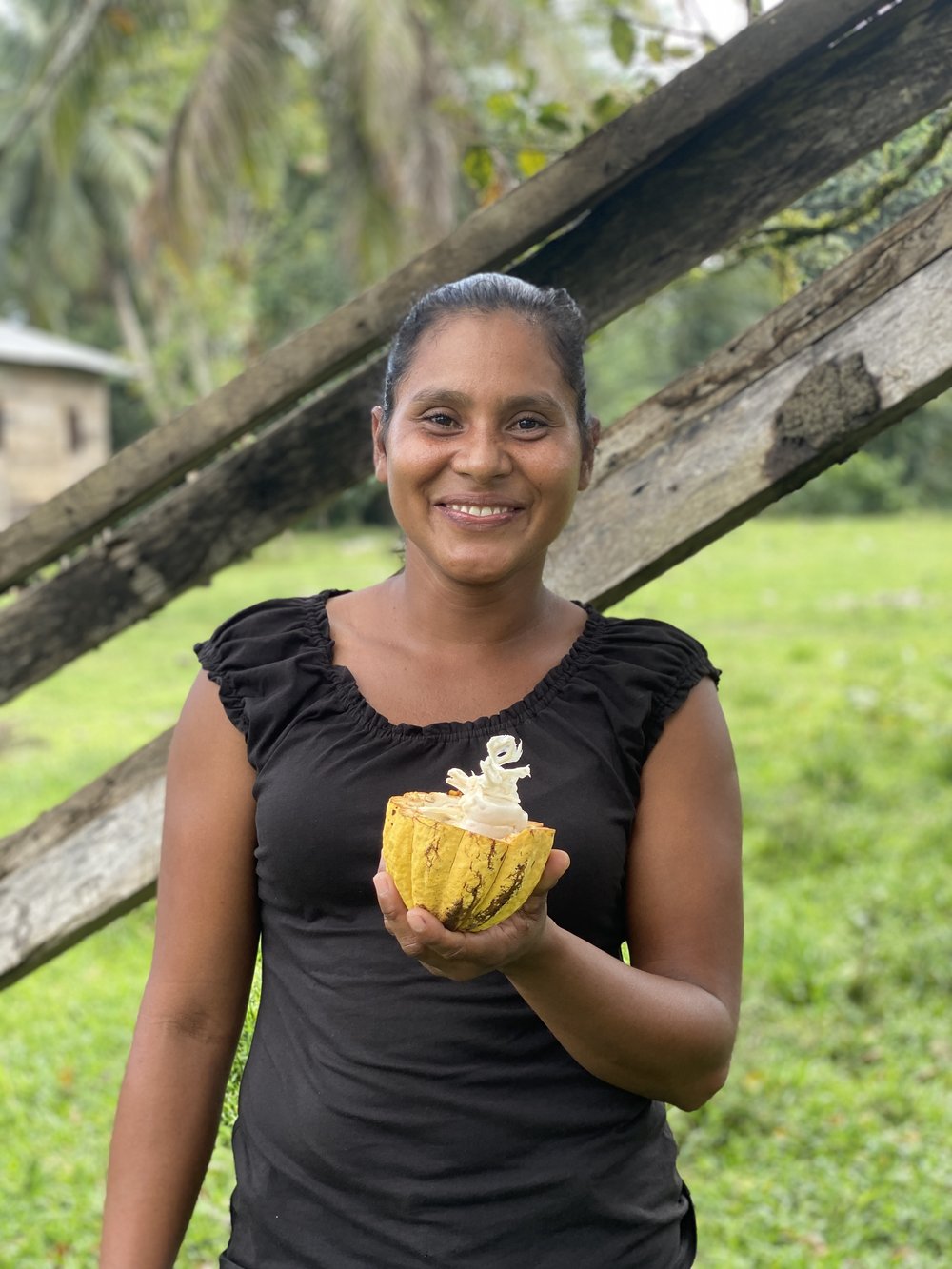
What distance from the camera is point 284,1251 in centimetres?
154

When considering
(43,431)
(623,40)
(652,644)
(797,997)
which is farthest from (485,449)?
(43,431)

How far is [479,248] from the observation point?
195 cm

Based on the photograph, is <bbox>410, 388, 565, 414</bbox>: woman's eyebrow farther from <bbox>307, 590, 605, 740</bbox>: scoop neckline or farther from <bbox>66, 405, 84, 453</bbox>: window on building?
<bbox>66, 405, 84, 453</bbox>: window on building

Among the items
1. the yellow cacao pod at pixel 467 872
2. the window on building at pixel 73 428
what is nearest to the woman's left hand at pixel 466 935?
the yellow cacao pod at pixel 467 872

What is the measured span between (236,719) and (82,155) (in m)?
29.9

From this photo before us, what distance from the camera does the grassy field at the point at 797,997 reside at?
12.1 ft

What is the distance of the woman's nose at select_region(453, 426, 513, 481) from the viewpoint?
158 cm

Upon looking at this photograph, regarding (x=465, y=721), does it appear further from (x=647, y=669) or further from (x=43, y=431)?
(x=43, y=431)

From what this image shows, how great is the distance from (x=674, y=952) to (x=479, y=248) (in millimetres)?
998

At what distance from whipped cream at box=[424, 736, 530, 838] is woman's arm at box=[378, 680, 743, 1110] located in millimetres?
146

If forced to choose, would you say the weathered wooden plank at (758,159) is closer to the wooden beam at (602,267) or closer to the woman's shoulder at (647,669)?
the wooden beam at (602,267)

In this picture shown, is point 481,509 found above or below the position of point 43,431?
below

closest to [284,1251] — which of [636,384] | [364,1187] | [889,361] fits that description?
[364,1187]

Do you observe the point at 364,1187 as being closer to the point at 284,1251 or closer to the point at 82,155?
the point at 284,1251
